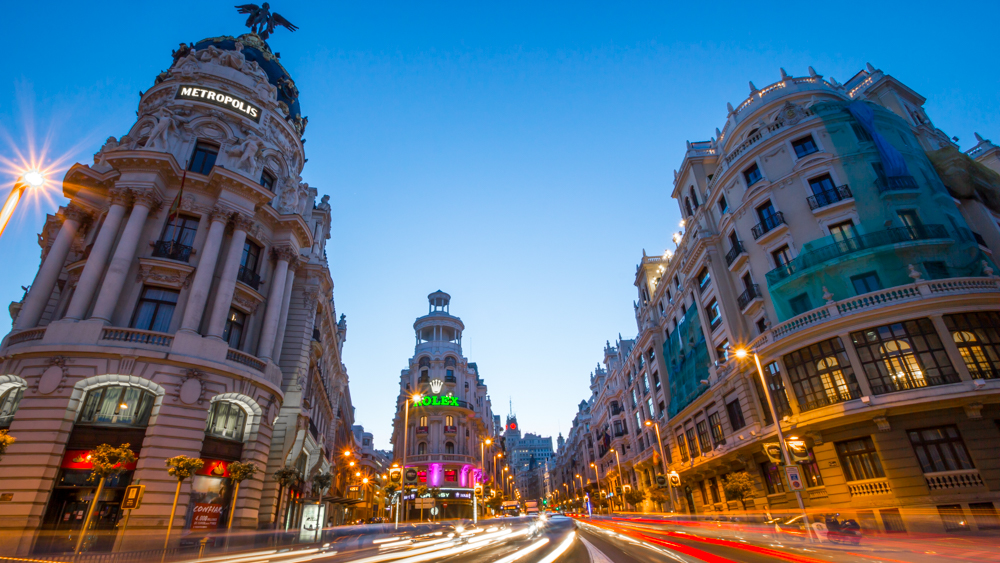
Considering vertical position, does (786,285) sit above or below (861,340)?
above

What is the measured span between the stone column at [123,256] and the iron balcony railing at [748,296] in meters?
38.1

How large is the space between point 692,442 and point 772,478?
12.2m

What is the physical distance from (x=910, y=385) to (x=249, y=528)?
33.8m

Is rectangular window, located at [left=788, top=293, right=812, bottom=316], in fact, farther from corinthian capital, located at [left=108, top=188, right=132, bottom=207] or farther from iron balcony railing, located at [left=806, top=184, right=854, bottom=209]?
corinthian capital, located at [left=108, top=188, right=132, bottom=207]

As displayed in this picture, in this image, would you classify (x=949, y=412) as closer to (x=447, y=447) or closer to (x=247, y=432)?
(x=247, y=432)

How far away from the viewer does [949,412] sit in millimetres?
21891

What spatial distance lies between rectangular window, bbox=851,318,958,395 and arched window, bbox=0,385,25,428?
42494 mm

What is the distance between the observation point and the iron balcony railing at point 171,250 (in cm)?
2503

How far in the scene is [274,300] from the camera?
Result: 2856cm

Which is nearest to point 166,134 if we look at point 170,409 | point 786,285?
point 170,409

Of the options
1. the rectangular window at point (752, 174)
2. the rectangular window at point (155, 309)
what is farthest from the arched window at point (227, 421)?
the rectangular window at point (752, 174)

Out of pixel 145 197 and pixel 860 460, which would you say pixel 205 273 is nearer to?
pixel 145 197

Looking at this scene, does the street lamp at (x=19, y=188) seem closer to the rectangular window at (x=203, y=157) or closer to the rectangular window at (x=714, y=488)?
the rectangular window at (x=203, y=157)

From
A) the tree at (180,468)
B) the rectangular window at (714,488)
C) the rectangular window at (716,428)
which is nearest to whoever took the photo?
the tree at (180,468)
